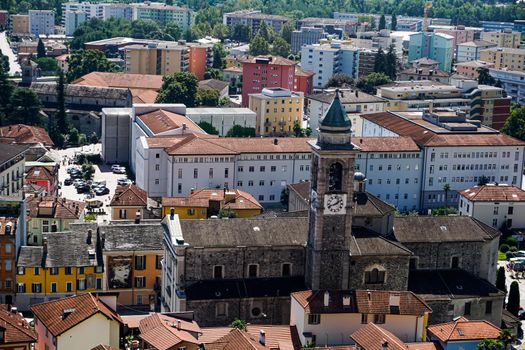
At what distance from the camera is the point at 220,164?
305ft

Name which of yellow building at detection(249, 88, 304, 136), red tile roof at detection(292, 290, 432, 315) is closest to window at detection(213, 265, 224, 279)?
red tile roof at detection(292, 290, 432, 315)

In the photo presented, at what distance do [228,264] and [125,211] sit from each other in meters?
24.1

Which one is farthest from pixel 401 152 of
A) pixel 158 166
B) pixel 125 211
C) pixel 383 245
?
pixel 383 245

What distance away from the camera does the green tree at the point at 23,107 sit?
122 m

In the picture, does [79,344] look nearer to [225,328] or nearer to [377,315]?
[225,328]

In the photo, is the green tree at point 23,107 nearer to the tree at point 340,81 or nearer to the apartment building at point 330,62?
the tree at point 340,81

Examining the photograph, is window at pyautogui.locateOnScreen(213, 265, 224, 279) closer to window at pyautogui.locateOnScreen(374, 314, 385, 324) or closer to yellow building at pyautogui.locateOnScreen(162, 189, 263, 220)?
window at pyautogui.locateOnScreen(374, 314, 385, 324)

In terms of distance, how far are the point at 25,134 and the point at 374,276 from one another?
5999 cm

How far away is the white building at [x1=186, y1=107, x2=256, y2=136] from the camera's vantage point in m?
118

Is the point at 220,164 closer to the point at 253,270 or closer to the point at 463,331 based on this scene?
the point at 253,270

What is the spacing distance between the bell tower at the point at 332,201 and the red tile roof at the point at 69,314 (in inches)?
478

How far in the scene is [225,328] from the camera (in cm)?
5438

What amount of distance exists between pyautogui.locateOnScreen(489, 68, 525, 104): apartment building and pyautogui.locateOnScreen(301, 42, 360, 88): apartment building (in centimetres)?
2132

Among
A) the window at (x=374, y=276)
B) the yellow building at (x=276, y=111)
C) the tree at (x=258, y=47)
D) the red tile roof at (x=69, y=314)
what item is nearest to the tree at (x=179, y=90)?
the yellow building at (x=276, y=111)
